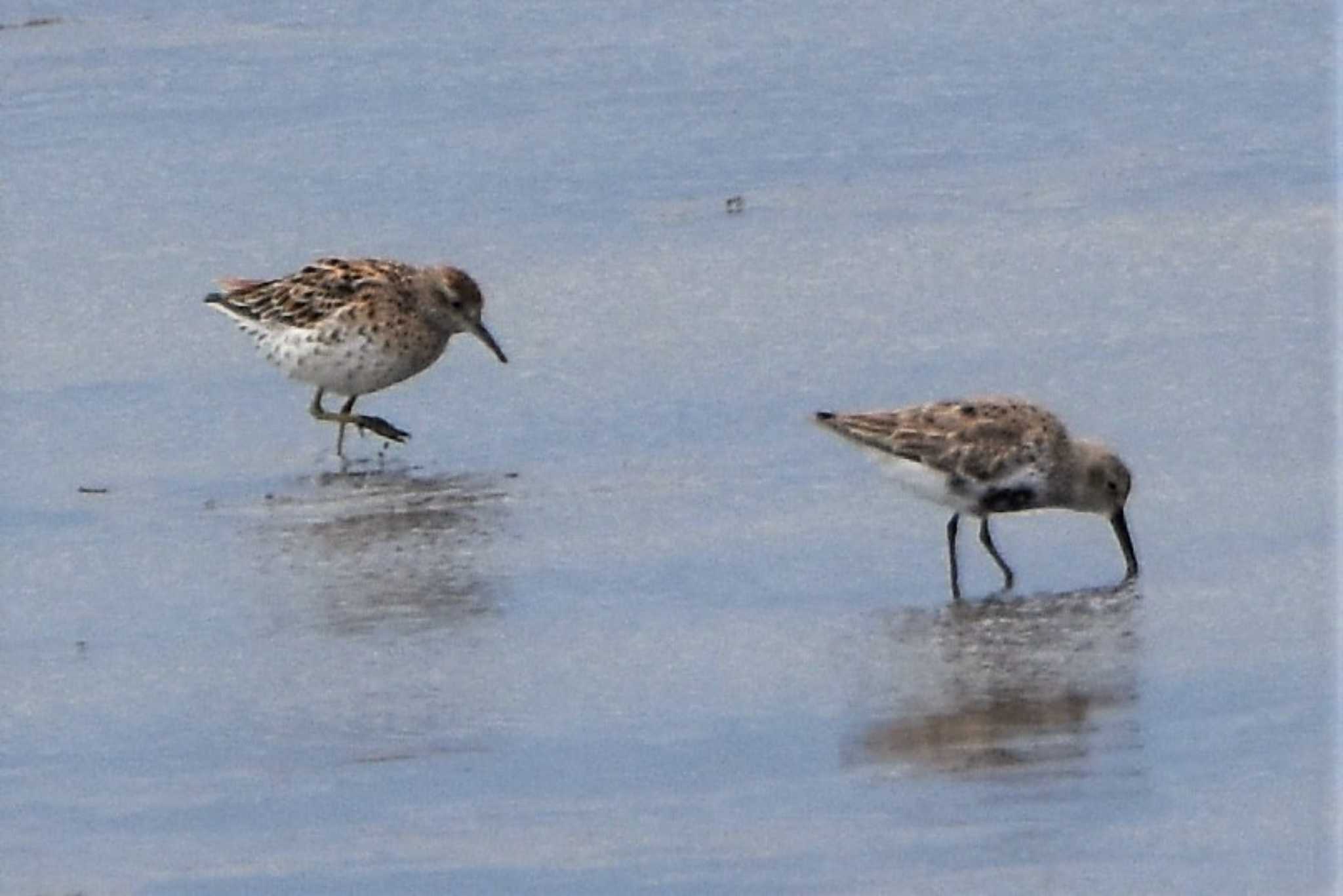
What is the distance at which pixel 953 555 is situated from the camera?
9.55 m

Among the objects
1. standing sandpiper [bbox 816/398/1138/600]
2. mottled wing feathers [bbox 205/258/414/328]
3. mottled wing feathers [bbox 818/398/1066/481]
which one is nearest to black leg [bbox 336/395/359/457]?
mottled wing feathers [bbox 205/258/414/328]

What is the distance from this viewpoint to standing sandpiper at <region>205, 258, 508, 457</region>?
1190 centimetres

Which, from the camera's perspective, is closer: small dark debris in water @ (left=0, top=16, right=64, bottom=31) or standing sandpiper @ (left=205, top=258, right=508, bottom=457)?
standing sandpiper @ (left=205, top=258, right=508, bottom=457)

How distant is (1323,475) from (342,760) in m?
3.28

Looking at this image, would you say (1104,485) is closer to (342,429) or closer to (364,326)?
(342,429)

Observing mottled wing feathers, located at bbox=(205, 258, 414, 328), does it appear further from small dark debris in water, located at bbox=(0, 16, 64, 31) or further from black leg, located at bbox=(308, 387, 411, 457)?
small dark debris in water, located at bbox=(0, 16, 64, 31)

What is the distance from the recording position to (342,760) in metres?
8.05

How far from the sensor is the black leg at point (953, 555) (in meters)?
9.38

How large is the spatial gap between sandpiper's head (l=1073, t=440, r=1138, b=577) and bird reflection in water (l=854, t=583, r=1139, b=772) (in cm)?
32

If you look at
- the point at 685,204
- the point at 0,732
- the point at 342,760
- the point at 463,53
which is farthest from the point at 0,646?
the point at 463,53

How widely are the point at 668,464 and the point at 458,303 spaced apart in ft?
4.96

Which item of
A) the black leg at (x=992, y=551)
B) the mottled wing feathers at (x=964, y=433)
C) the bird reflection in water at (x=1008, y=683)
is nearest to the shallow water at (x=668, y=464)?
the bird reflection in water at (x=1008, y=683)

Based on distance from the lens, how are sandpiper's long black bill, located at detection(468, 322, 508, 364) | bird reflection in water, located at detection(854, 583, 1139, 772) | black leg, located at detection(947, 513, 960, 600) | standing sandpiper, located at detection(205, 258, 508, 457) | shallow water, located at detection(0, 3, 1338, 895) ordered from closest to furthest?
shallow water, located at detection(0, 3, 1338, 895), bird reflection in water, located at detection(854, 583, 1139, 772), black leg, located at detection(947, 513, 960, 600), sandpiper's long black bill, located at detection(468, 322, 508, 364), standing sandpiper, located at detection(205, 258, 508, 457)

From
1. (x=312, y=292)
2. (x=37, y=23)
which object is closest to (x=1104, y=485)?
(x=312, y=292)
